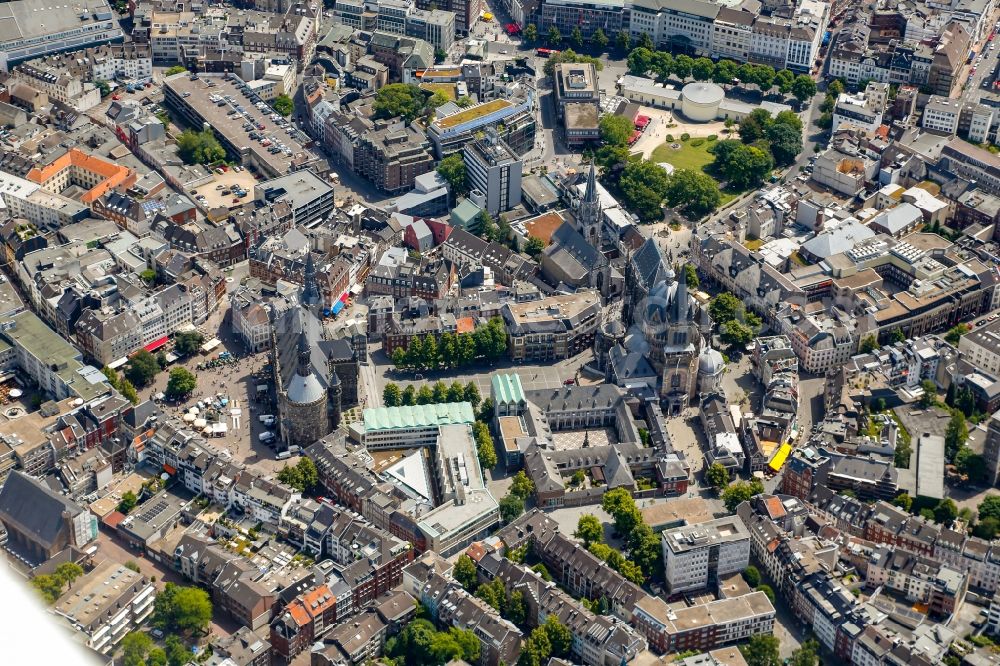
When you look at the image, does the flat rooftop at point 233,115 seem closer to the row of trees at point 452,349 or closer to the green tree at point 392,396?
the row of trees at point 452,349

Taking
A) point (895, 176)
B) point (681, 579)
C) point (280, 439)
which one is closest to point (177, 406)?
point (280, 439)

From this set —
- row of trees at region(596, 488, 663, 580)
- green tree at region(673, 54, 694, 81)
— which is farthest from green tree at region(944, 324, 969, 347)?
green tree at region(673, 54, 694, 81)

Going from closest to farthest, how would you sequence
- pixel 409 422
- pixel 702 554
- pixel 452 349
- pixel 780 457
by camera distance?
pixel 702 554 < pixel 780 457 < pixel 409 422 < pixel 452 349

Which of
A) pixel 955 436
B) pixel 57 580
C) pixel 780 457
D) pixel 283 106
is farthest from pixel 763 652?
pixel 283 106

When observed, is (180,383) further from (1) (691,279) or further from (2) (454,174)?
(1) (691,279)

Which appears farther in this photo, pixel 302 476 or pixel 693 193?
pixel 693 193

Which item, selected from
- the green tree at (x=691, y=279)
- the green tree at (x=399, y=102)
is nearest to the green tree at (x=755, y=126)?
the green tree at (x=691, y=279)
